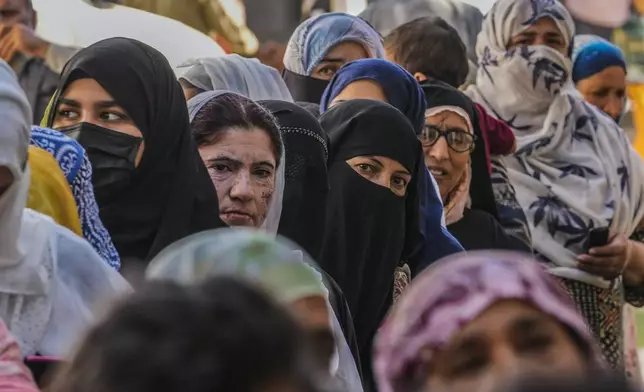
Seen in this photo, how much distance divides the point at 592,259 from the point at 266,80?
1463 mm

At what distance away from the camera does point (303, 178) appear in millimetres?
4055

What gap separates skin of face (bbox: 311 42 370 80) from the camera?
5.39 m

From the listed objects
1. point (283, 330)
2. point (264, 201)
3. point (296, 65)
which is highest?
point (283, 330)

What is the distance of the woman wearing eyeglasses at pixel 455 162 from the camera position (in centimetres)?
513

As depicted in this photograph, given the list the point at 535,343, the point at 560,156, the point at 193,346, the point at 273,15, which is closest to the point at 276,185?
the point at 535,343

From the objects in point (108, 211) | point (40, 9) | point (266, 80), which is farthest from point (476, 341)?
point (40, 9)

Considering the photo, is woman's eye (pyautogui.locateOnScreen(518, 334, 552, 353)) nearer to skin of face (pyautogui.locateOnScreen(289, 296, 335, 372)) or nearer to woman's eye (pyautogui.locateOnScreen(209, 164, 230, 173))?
skin of face (pyautogui.locateOnScreen(289, 296, 335, 372))

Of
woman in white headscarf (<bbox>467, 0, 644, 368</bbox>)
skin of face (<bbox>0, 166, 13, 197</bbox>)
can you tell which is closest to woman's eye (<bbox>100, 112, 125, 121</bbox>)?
skin of face (<bbox>0, 166, 13, 197</bbox>)

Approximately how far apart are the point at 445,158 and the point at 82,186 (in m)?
2.17

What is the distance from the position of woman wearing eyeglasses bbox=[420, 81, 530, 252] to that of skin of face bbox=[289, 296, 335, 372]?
2433 mm

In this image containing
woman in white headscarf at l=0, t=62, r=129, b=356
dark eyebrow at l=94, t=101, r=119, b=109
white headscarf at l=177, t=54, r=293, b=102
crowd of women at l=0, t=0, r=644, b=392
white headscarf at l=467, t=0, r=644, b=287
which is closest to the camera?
crowd of women at l=0, t=0, r=644, b=392

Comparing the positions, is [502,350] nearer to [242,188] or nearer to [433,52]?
[242,188]

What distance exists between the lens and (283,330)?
156 cm

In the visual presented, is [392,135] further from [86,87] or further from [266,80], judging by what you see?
[86,87]
